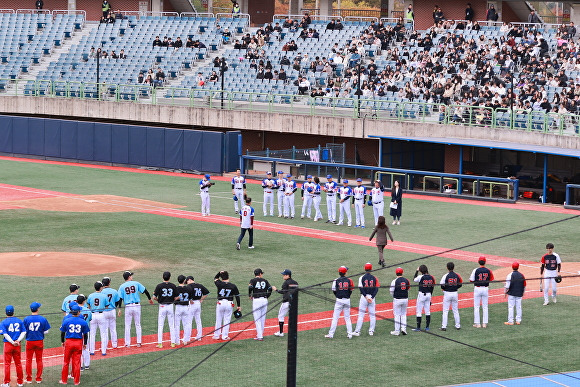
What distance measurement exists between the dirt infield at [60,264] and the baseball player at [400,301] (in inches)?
324

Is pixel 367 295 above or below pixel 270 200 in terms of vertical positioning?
below

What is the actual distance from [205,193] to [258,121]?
13.6 m

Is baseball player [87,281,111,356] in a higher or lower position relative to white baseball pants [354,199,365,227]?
lower

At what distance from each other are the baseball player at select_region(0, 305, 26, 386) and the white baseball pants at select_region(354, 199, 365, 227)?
16.0 metres

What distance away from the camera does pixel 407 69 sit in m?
45.0

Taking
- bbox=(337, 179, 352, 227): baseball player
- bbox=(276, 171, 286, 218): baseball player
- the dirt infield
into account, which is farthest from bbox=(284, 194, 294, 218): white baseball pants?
the dirt infield

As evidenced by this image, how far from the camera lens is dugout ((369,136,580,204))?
3519 cm

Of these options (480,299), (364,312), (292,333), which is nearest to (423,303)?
(364,312)

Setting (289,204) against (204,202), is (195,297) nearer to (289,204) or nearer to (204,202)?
(204,202)

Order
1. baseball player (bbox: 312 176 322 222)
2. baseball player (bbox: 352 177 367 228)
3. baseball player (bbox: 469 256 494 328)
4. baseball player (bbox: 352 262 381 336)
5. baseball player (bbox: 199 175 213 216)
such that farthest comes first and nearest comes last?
baseball player (bbox: 199 175 213 216), baseball player (bbox: 312 176 322 222), baseball player (bbox: 352 177 367 228), baseball player (bbox: 469 256 494 328), baseball player (bbox: 352 262 381 336)

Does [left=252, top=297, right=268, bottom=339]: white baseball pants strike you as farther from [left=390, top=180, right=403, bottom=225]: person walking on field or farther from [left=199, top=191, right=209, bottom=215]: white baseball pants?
[left=199, top=191, right=209, bottom=215]: white baseball pants

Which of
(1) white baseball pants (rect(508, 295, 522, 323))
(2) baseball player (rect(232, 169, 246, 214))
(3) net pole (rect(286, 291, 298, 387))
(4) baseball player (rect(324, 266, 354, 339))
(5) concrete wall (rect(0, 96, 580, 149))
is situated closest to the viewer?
(3) net pole (rect(286, 291, 298, 387))

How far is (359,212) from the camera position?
29875mm

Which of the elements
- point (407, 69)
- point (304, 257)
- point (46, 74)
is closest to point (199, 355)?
point (304, 257)
